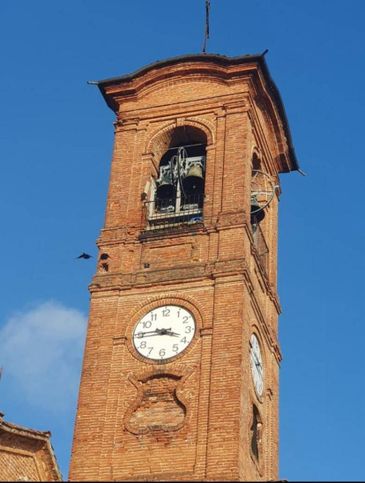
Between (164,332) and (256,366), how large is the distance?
2269 millimetres

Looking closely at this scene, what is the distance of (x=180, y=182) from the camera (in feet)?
95.9

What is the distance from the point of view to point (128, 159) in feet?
97.4

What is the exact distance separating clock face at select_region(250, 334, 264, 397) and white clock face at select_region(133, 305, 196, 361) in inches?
59.4

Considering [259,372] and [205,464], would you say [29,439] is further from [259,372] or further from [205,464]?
[259,372]

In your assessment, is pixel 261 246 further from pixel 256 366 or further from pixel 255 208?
pixel 256 366

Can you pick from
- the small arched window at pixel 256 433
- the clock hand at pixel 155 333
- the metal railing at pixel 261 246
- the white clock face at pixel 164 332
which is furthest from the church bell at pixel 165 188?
the small arched window at pixel 256 433

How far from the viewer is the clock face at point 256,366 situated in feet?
86.5

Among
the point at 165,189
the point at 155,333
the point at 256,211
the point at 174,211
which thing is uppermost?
the point at 165,189

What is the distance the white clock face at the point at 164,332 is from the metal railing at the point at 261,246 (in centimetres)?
328

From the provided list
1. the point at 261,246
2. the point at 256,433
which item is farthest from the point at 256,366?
the point at 261,246

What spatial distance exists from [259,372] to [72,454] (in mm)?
4707

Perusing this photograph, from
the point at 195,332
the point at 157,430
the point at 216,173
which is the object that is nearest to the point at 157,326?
the point at 195,332

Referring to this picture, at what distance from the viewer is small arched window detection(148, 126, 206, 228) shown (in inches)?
1118

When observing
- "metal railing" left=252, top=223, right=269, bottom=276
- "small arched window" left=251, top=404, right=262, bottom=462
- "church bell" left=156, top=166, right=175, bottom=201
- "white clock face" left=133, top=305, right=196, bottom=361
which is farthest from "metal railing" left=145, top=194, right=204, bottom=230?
"small arched window" left=251, top=404, right=262, bottom=462
